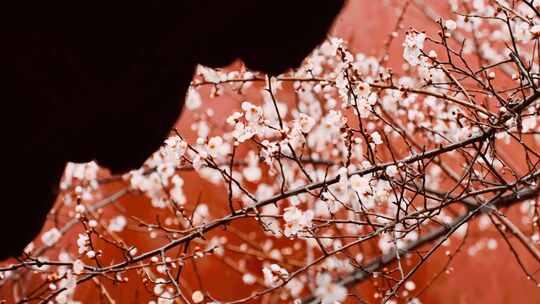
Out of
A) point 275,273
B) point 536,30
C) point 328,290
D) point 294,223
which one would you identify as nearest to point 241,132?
point 294,223

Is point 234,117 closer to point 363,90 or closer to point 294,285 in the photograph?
point 363,90

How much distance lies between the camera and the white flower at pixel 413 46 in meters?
1.46

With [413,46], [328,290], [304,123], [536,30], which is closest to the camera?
[328,290]

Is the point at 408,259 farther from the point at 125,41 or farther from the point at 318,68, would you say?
the point at 125,41

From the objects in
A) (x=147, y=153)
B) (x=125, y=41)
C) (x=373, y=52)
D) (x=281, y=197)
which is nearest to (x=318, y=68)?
(x=373, y=52)

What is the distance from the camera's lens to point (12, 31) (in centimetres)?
66

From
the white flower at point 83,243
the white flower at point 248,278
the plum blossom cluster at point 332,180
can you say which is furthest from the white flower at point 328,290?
the white flower at point 248,278

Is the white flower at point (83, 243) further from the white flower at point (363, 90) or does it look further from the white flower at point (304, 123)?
the white flower at point (363, 90)

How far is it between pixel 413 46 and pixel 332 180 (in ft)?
1.24

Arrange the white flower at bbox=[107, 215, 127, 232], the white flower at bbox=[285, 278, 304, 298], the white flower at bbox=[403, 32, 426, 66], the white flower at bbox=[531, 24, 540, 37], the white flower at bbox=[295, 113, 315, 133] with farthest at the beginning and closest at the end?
the white flower at bbox=[107, 215, 127, 232]
the white flower at bbox=[285, 278, 304, 298]
the white flower at bbox=[295, 113, 315, 133]
the white flower at bbox=[403, 32, 426, 66]
the white flower at bbox=[531, 24, 540, 37]

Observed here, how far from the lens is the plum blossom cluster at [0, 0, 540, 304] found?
4.64 feet

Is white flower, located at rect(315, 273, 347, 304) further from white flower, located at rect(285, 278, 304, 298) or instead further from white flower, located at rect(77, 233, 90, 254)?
white flower, located at rect(77, 233, 90, 254)

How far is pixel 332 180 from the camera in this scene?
138 centimetres

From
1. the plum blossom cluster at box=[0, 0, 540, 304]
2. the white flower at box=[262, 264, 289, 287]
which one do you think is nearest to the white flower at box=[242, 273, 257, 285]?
the plum blossom cluster at box=[0, 0, 540, 304]
